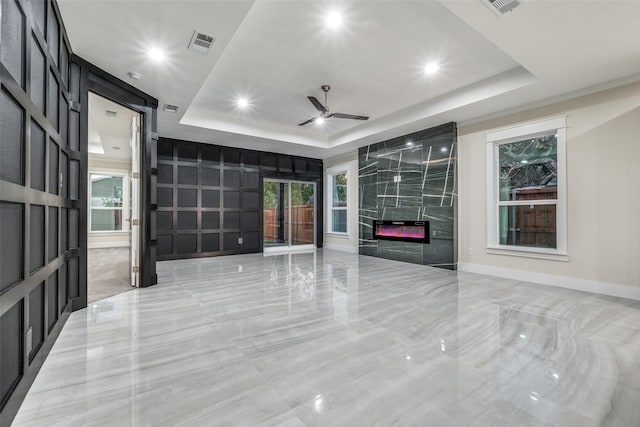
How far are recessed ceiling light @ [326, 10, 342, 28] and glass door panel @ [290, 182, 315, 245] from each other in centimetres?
568

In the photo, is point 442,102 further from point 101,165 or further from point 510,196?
point 101,165

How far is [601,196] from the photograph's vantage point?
12.9 ft

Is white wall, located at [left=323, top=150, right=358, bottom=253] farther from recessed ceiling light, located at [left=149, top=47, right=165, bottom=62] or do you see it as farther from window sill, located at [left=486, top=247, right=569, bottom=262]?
recessed ceiling light, located at [left=149, top=47, right=165, bottom=62]

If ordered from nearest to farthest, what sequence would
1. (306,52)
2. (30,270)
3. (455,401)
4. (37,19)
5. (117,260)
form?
(455,401) < (30,270) < (37,19) < (306,52) < (117,260)

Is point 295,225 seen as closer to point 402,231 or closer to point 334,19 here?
point 402,231

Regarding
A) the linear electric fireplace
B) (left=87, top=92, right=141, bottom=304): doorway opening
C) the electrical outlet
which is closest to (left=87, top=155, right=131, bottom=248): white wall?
(left=87, top=92, right=141, bottom=304): doorway opening

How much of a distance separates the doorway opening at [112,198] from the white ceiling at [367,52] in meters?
0.99

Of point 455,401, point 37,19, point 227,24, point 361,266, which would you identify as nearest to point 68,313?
point 37,19

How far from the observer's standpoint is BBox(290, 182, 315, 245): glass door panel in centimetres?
866

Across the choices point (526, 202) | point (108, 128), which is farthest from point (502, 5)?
point (108, 128)

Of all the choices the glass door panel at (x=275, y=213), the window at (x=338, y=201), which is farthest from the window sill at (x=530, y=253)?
the glass door panel at (x=275, y=213)

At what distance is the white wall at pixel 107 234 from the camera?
349 inches

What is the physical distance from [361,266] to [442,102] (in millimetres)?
3228

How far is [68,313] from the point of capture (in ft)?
9.77
